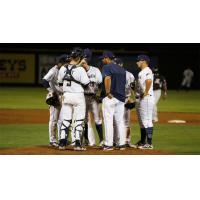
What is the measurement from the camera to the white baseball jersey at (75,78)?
7959 mm

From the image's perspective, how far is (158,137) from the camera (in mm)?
10438

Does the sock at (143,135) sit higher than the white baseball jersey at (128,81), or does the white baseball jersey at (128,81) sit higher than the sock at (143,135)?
the white baseball jersey at (128,81)

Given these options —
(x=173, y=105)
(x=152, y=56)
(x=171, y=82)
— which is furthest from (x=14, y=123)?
(x=171, y=82)

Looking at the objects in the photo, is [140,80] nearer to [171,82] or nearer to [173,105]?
[173,105]

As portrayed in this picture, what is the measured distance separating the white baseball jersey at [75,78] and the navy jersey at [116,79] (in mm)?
315

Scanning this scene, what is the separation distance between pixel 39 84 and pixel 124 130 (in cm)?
2124

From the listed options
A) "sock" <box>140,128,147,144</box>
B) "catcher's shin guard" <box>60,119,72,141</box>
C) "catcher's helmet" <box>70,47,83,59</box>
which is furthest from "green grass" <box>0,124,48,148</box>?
"catcher's helmet" <box>70,47,83,59</box>

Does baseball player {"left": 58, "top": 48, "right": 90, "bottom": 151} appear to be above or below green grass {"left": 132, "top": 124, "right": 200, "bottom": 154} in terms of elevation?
above

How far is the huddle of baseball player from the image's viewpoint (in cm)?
803

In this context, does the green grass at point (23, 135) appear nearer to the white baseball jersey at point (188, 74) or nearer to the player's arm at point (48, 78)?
the player's arm at point (48, 78)

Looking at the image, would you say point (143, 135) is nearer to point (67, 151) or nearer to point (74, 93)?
point (67, 151)

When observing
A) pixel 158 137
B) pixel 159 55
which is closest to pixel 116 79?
pixel 158 137

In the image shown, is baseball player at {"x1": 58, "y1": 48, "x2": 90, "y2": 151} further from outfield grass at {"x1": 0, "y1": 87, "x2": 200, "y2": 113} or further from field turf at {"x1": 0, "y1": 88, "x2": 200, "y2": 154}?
outfield grass at {"x1": 0, "y1": 87, "x2": 200, "y2": 113}

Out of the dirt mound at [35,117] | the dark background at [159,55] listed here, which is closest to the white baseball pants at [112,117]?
the dirt mound at [35,117]
